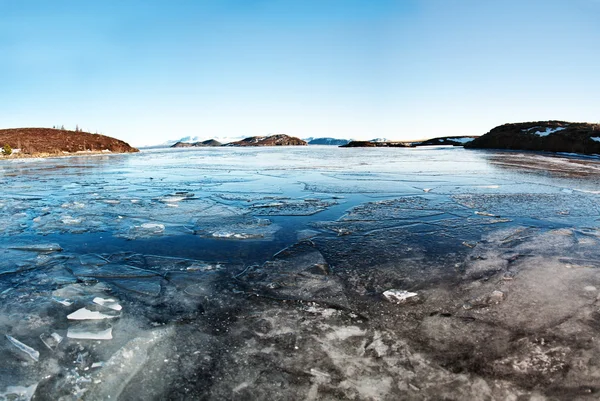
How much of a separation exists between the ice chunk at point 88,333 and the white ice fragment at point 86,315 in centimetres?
10

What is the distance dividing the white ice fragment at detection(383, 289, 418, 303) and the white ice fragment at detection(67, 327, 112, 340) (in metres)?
2.06

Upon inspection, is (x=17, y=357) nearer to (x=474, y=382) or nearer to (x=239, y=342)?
(x=239, y=342)

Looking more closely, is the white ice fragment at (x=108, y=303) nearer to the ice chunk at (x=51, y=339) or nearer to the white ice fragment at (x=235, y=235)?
the ice chunk at (x=51, y=339)

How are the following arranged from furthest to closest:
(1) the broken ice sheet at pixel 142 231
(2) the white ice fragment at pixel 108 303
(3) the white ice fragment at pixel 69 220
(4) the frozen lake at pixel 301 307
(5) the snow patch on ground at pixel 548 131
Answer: (5) the snow patch on ground at pixel 548 131 → (3) the white ice fragment at pixel 69 220 → (1) the broken ice sheet at pixel 142 231 → (2) the white ice fragment at pixel 108 303 → (4) the frozen lake at pixel 301 307

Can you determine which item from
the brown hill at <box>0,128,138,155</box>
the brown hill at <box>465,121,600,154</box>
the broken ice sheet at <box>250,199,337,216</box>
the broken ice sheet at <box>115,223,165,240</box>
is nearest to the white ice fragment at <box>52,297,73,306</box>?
the broken ice sheet at <box>115,223,165,240</box>

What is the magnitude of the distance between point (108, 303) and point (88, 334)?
416 mm

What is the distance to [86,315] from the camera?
246 centimetres

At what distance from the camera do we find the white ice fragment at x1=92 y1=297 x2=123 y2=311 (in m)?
2.58

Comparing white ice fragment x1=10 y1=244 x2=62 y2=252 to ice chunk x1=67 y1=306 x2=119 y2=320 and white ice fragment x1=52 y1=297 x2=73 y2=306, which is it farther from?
ice chunk x1=67 y1=306 x2=119 y2=320

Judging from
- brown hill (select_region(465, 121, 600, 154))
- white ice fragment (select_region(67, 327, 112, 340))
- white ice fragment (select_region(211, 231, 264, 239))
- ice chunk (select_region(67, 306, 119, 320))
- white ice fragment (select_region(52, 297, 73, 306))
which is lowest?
white ice fragment (select_region(67, 327, 112, 340))

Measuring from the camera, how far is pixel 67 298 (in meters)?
2.73

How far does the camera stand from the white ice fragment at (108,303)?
258 centimetres

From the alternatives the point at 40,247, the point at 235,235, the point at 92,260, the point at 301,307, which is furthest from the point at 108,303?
the point at 40,247

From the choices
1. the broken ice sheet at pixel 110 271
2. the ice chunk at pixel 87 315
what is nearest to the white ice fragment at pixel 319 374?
the ice chunk at pixel 87 315
